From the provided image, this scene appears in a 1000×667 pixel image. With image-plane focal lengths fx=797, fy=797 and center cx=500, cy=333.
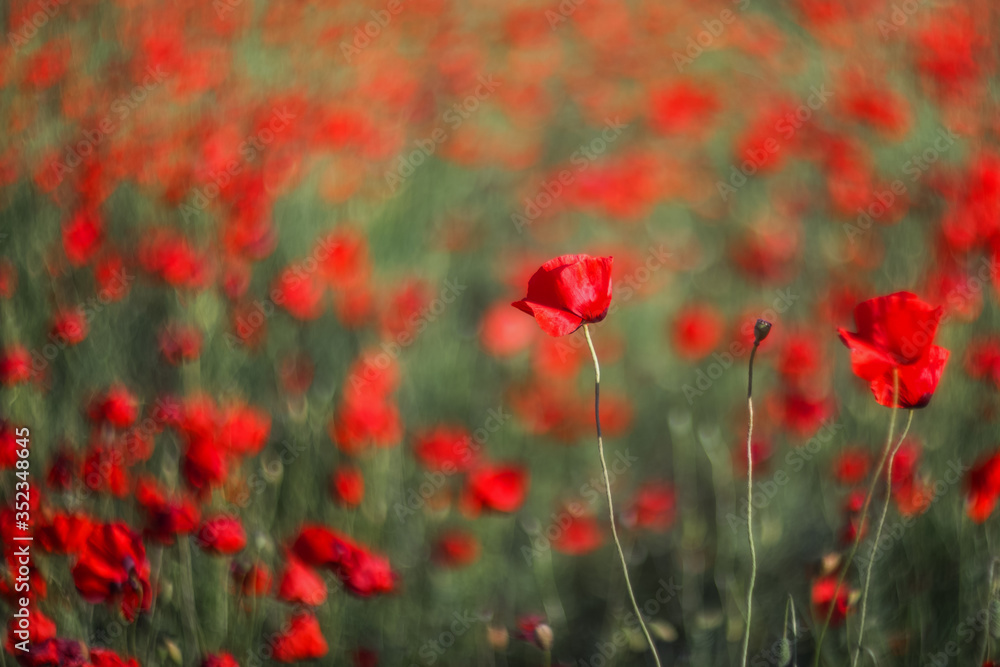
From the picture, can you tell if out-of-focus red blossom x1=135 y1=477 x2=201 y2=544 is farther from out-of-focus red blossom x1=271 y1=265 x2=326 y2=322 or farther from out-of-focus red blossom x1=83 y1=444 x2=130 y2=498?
out-of-focus red blossom x1=271 y1=265 x2=326 y2=322

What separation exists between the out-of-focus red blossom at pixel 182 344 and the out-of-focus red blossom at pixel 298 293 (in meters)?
0.18

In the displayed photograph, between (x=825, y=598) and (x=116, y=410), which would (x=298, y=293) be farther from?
(x=825, y=598)

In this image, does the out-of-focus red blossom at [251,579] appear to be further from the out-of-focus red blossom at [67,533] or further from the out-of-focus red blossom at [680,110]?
the out-of-focus red blossom at [680,110]

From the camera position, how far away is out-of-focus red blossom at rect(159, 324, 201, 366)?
1.49 m

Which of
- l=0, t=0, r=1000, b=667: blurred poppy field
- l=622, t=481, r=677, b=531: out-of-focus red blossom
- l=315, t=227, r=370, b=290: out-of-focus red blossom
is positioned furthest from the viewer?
l=315, t=227, r=370, b=290: out-of-focus red blossom

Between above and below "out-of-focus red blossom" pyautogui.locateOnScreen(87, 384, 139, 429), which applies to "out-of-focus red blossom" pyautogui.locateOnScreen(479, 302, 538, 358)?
below

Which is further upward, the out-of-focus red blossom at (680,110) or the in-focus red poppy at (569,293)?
the in-focus red poppy at (569,293)

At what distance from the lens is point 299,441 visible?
1.52 metres

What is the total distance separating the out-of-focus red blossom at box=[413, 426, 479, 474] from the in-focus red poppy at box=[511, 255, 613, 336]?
23.9 inches

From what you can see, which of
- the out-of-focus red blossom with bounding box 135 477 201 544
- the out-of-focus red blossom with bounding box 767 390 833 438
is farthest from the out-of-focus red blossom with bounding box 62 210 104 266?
the out-of-focus red blossom with bounding box 767 390 833 438

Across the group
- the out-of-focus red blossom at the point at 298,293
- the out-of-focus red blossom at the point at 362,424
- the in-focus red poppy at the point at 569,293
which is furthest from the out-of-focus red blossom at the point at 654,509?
the out-of-focus red blossom at the point at 298,293

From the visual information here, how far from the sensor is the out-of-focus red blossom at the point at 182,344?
58.6 inches

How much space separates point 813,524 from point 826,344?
54 centimetres

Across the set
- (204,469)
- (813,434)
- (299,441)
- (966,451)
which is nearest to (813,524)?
(813,434)
